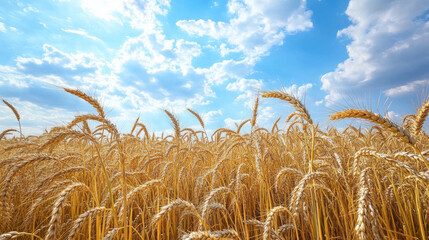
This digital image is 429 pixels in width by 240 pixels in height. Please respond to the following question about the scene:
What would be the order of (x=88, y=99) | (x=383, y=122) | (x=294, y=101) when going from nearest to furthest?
(x=383, y=122), (x=294, y=101), (x=88, y=99)

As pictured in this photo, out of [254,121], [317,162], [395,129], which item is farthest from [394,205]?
[254,121]

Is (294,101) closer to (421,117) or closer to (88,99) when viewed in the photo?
(421,117)

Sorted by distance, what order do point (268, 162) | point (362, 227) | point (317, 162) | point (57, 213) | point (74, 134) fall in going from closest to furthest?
point (362, 227)
point (57, 213)
point (74, 134)
point (317, 162)
point (268, 162)

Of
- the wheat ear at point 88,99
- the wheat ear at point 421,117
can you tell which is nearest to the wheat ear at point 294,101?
the wheat ear at point 421,117

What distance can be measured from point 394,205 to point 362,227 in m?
1.99

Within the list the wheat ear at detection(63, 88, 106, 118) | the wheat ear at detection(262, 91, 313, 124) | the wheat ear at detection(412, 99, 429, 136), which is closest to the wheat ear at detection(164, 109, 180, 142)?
the wheat ear at detection(63, 88, 106, 118)

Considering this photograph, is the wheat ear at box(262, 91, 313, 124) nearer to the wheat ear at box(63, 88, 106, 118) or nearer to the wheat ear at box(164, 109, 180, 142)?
the wheat ear at box(164, 109, 180, 142)

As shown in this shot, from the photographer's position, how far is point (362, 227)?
1139mm

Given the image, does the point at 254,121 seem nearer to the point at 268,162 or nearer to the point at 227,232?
the point at 268,162

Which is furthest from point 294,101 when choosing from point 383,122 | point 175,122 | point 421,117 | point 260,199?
point 175,122

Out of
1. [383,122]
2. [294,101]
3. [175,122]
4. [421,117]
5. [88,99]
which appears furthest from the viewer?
[175,122]

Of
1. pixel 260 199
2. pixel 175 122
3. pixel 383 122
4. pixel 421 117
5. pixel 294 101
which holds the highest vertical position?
pixel 175 122

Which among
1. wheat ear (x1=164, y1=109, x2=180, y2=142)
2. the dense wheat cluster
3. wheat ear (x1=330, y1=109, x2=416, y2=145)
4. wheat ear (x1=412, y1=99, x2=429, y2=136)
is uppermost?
wheat ear (x1=164, y1=109, x2=180, y2=142)

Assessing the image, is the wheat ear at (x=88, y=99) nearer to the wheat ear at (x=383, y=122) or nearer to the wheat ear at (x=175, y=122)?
the wheat ear at (x=175, y=122)
